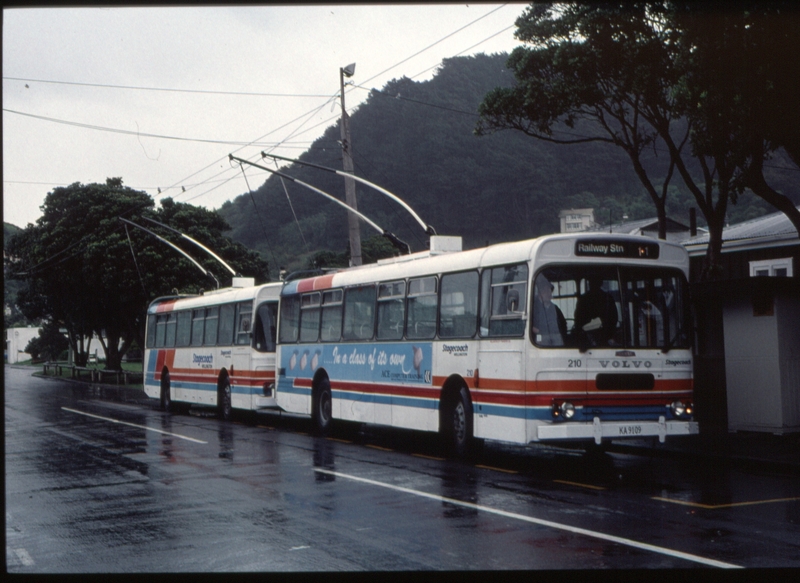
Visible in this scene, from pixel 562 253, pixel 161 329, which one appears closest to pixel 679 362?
pixel 562 253

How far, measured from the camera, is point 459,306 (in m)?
14.3

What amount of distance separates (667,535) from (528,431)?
4165 millimetres

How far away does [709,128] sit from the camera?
47.8ft

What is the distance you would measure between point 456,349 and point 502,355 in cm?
141

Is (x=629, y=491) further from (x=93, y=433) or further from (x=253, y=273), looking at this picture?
(x=253, y=273)

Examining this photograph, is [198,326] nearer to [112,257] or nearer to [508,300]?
[508,300]

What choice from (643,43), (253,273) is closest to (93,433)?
(643,43)

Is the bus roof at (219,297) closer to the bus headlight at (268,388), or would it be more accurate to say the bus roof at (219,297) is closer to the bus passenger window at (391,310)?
the bus headlight at (268,388)

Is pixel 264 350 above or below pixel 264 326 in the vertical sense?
below

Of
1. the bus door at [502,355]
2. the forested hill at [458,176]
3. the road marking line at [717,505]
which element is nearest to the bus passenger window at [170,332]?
the bus door at [502,355]

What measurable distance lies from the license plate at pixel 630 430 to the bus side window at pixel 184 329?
16580mm

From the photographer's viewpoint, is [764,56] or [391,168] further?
[391,168]

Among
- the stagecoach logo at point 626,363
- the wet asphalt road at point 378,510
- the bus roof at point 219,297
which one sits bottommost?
the wet asphalt road at point 378,510

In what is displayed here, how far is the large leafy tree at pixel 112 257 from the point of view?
44.5 m
